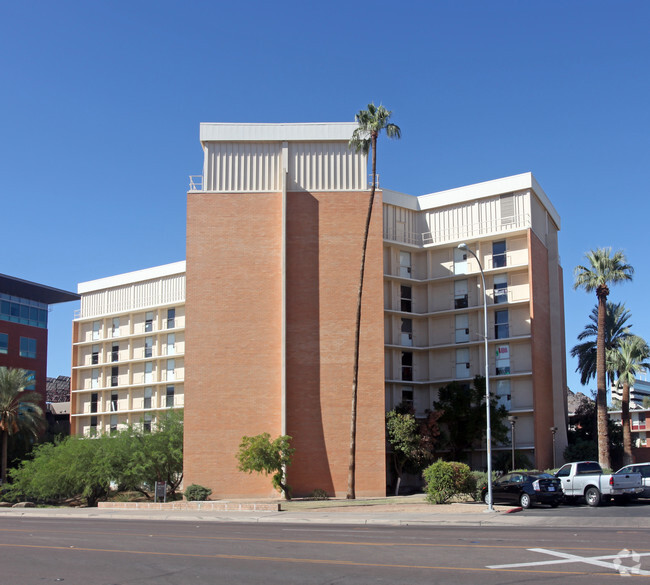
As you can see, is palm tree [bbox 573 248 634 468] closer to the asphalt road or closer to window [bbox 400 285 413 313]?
window [bbox 400 285 413 313]

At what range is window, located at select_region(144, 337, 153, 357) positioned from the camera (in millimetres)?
69938

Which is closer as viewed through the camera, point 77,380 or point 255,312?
point 255,312

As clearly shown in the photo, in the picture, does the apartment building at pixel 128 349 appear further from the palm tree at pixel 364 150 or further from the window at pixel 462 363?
the palm tree at pixel 364 150

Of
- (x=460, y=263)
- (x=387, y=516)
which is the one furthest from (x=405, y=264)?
(x=387, y=516)

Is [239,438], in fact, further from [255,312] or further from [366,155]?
[366,155]

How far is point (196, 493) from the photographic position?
4066 cm

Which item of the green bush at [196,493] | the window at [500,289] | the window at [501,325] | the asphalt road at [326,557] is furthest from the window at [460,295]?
the asphalt road at [326,557]

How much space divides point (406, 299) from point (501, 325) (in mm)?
7106

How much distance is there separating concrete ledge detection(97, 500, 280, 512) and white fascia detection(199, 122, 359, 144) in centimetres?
2206

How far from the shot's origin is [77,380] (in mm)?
75250

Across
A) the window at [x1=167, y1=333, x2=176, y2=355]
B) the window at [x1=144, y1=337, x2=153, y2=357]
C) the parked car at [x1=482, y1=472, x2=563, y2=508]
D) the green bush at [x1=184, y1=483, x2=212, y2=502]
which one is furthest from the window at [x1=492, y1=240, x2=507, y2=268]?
the window at [x1=144, y1=337, x2=153, y2=357]

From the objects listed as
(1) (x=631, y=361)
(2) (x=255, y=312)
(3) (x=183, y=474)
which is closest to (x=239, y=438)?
(3) (x=183, y=474)

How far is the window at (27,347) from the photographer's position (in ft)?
249

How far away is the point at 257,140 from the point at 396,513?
2593 cm
